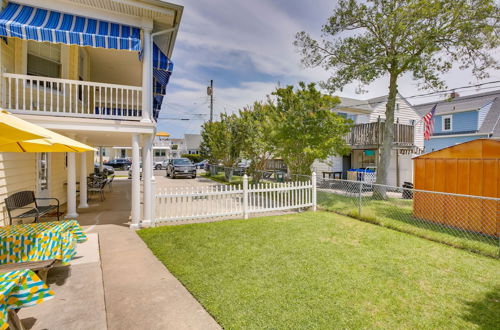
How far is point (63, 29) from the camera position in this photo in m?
6.49

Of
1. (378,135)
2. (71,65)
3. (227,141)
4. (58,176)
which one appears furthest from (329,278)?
(227,141)

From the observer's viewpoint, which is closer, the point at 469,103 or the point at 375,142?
the point at 375,142

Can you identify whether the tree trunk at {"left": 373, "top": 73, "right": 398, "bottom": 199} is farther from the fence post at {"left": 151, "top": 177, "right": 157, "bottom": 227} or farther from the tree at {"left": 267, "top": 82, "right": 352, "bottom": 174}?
the fence post at {"left": 151, "top": 177, "right": 157, "bottom": 227}

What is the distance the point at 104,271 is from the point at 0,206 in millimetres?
4169

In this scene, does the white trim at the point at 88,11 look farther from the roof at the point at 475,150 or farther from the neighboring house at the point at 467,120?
the neighboring house at the point at 467,120

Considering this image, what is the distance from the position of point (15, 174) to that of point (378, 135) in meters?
16.7

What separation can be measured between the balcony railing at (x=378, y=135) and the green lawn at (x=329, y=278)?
34.1 feet

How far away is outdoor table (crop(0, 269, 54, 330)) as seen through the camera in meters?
2.29

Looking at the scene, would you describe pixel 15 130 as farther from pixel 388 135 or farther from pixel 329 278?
pixel 388 135

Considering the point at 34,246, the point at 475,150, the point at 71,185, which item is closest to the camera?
the point at 34,246

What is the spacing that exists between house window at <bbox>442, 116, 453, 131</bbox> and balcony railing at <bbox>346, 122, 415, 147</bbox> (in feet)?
34.4

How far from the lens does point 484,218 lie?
22.0 feet

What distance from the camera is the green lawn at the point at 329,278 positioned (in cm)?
319

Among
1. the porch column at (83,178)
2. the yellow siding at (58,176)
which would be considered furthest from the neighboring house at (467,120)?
the yellow siding at (58,176)
